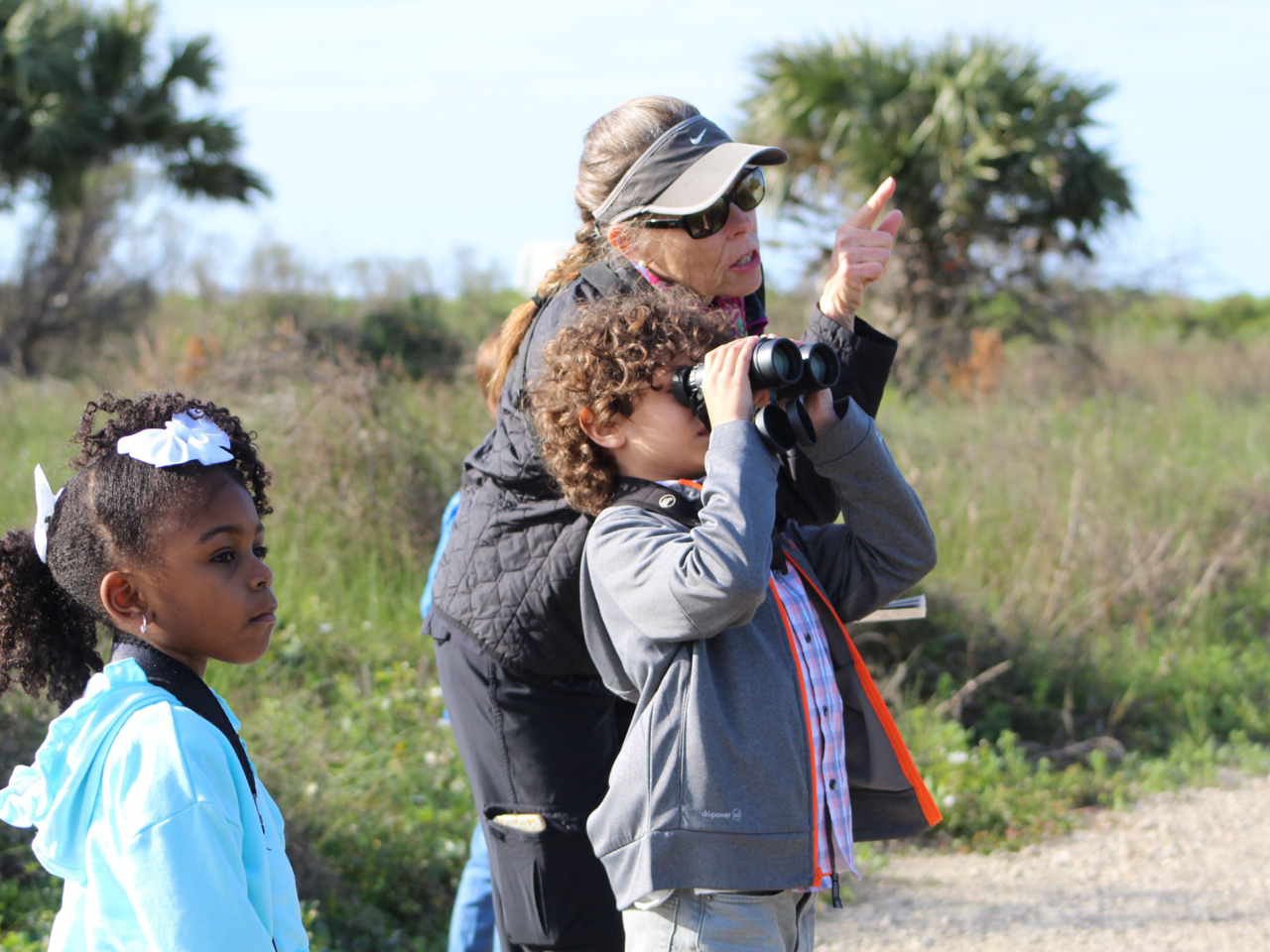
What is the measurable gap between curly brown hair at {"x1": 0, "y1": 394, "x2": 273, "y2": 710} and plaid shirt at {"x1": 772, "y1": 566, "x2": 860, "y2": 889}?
0.89 metres

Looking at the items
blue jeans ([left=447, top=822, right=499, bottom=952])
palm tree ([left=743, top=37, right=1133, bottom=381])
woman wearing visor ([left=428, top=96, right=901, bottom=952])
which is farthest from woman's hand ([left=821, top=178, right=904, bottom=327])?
palm tree ([left=743, top=37, right=1133, bottom=381])

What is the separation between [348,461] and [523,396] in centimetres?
350

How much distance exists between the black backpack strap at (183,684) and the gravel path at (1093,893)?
2548mm

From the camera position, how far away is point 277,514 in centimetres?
567

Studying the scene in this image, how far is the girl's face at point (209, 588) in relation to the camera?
5.70 ft

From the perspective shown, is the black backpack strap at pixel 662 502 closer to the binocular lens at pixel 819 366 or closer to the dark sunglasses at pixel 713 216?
the binocular lens at pixel 819 366

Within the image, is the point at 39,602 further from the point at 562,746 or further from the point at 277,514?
the point at 277,514

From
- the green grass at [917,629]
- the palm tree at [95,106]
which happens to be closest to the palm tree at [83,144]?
the palm tree at [95,106]

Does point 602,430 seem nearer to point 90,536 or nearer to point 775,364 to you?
point 775,364

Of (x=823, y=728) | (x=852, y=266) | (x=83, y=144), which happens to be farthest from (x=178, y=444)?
(x=83, y=144)

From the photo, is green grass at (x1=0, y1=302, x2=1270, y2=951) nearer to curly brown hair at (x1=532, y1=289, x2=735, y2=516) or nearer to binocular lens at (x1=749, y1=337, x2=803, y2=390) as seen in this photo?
curly brown hair at (x1=532, y1=289, x2=735, y2=516)

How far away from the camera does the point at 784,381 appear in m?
1.95

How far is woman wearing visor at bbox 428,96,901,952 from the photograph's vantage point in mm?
2373

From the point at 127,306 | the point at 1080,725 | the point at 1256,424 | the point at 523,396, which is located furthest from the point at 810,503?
the point at 127,306
